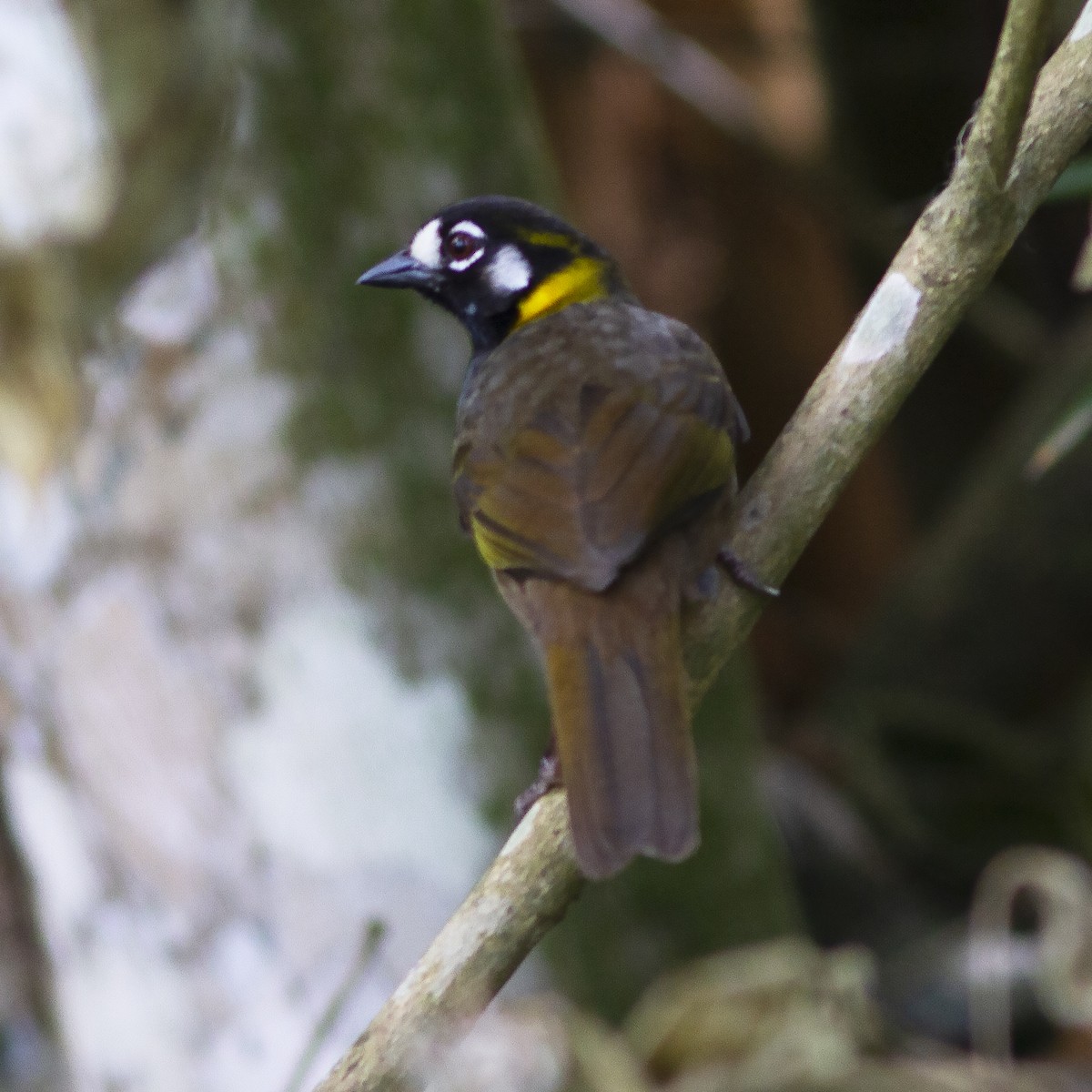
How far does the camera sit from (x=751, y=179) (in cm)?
746

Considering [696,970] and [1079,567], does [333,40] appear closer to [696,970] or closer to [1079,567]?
[696,970]

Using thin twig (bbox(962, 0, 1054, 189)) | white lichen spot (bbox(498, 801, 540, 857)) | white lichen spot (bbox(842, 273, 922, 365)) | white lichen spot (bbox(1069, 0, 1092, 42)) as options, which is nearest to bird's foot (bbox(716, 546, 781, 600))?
white lichen spot (bbox(842, 273, 922, 365))

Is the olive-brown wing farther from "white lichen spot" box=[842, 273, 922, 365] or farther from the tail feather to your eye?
"white lichen spot" box=[842, 273, 922, 365]

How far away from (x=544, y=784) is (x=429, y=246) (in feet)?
4.06

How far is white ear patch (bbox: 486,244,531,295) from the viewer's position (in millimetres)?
3086

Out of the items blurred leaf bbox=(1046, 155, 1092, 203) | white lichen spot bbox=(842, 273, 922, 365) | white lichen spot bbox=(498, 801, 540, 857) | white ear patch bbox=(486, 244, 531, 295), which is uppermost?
white lichen spot bbox=(842, 273, 922, 365)

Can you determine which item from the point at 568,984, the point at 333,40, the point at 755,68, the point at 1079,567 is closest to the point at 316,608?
the point at 568,984

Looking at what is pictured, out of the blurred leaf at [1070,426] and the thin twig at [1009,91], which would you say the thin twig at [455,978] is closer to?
the thin twig at [1009,91]

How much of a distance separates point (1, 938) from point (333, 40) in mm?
2813

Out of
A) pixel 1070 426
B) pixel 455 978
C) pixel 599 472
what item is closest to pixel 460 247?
pixel 599 472

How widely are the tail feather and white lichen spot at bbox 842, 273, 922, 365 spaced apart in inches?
16.8

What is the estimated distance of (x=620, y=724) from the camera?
212 cm

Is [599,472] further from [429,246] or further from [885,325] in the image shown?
[429,246]

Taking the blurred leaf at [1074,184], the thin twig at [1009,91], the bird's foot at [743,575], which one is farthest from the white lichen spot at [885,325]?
the blurred leaf at [1074,184]
